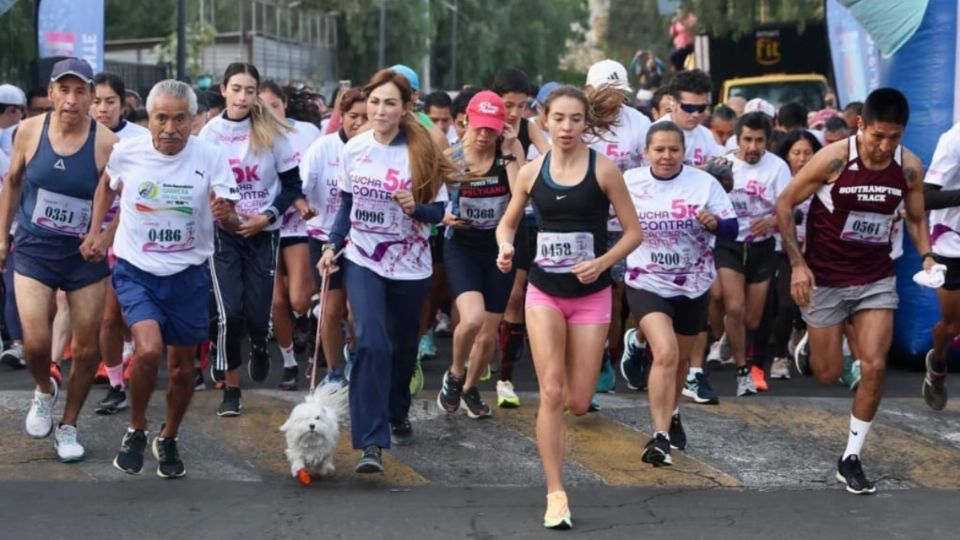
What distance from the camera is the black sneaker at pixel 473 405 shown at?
31.6 feet

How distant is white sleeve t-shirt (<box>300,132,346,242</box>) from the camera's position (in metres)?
10.6

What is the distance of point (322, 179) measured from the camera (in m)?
10.6

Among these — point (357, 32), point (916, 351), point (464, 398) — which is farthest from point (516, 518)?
point (357, 32)

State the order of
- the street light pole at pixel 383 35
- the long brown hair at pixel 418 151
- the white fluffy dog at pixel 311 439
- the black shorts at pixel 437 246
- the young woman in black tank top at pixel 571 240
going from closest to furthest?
1. the young woman in black tank top at pixel 571 240
2. the white fluffy dog at pixel 311 439
3. the long brown hair at pixel 418 151
4. the black shorts at pixel 437 246
5. the street light pole at pixel 383 35

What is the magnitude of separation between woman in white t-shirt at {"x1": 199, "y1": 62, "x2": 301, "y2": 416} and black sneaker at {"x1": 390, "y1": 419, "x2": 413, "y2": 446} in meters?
1.17

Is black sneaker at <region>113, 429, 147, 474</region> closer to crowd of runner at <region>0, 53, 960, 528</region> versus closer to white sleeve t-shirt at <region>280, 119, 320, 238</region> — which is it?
crowd of runner at <region>0, 53, 960, 528</region>

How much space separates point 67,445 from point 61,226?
3.68 feet

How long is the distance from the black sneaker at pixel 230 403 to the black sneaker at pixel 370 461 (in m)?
1.83

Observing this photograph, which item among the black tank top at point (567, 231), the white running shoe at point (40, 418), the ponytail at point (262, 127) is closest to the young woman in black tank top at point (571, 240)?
the black tank top at point (567, 231)

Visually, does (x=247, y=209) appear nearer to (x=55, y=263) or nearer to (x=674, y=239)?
A: (x=55, y=263)

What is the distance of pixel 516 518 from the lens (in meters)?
7.23

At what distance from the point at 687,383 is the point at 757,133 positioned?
1.93 meters

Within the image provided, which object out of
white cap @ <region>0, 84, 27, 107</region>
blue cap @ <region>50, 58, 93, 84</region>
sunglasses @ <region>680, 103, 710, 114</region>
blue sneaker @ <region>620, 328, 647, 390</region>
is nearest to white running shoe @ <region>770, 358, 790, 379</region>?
blue sneaker @ <region>620, 328, 647, 390</region>

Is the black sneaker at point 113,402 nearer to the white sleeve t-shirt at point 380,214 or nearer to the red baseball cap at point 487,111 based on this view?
the white sleeve t-shirt at point 380,214
